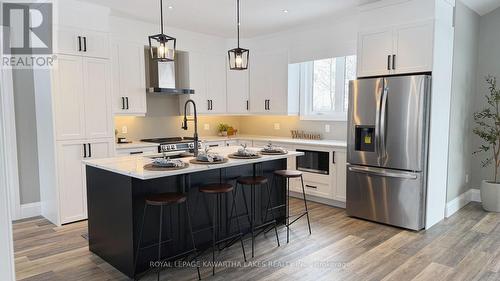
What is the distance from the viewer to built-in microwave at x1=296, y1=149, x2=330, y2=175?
486 centimetres

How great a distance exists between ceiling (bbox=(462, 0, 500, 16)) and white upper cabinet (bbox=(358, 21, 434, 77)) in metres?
1.07

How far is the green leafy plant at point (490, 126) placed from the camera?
452 cm

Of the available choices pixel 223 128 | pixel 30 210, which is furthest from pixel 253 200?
pixel 30 210

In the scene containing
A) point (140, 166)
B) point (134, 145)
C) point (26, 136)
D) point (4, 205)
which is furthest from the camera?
point (134, 145)

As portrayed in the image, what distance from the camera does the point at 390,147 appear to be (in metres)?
3.91

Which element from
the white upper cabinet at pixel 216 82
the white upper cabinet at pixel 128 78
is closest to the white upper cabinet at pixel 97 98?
the white upper cabinet at pixel 128 78

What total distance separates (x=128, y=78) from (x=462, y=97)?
15.1 feet

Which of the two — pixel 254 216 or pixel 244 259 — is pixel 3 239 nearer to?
pixel 244 259

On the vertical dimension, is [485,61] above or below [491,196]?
above

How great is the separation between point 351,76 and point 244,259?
3.38m

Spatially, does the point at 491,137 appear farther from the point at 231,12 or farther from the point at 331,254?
the point at 231,12

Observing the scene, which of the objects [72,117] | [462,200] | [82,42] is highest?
[82,42]

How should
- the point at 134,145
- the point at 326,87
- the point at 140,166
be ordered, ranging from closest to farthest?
the point at 140,166 → the point at 134,145 → the point at 326,87

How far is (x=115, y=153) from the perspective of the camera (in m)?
4.52
